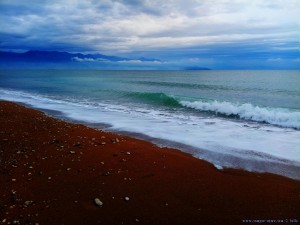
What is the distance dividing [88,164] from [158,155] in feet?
6.77

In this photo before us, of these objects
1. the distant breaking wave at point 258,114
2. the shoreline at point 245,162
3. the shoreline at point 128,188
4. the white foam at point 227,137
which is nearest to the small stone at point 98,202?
the shoreline at point 128,188

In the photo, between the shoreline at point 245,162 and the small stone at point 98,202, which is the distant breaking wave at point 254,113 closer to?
the shoreline at point 245,162

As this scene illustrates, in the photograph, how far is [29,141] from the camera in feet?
29.0

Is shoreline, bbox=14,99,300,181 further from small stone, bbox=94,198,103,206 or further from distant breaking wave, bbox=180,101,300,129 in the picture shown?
distant breaking wave, bbox=180,101,300,129

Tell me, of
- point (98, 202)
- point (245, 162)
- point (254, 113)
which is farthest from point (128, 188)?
point (254, 113)

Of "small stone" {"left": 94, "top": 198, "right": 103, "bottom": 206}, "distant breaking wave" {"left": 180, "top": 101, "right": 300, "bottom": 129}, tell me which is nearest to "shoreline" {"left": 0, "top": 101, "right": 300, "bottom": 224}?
"small stone" {"left": 94, "top": 198, "right": 103, "bottom": 206}

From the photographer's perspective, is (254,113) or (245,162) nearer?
(245,162)

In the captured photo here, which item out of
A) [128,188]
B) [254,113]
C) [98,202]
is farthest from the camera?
[254,113]

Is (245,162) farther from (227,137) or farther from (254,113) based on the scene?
(254,113)

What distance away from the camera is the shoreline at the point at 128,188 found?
196 inches

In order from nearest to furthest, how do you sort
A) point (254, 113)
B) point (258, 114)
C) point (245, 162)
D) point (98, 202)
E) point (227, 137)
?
point (98, 202)
point (245, 162)
point (227, 137)
point (258, 114)
point (254, 113)

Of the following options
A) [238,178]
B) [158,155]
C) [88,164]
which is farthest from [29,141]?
[238,178]

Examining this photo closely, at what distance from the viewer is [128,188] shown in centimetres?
594

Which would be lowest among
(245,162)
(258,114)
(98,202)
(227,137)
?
(98,202)
